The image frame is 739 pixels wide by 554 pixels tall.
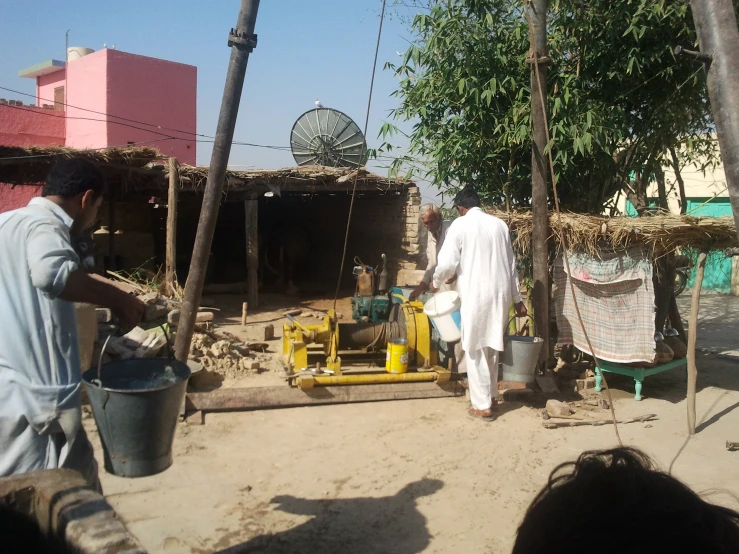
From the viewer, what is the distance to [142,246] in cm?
1417

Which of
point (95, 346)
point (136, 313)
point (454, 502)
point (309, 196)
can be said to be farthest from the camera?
point (309, 196)

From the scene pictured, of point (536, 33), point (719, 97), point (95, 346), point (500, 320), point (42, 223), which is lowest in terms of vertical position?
point (95, 346)

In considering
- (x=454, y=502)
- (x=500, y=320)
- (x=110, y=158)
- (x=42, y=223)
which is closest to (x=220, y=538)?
(x=454, y=502)

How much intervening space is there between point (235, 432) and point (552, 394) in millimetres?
3217

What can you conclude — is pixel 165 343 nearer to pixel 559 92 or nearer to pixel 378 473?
pixel 378 473

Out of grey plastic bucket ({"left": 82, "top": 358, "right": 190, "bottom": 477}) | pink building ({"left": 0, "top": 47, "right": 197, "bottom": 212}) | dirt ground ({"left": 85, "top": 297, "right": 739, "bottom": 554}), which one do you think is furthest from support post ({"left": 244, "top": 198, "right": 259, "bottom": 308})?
grey plastic bucket ({"left": 82, "top": 358, "right": 190, "bottom": 477})

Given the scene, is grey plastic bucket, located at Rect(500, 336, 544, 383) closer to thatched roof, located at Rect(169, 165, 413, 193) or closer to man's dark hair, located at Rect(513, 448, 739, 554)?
man's dark hair, located at Rect(513, 448, 739, 554)

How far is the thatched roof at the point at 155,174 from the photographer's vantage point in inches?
385

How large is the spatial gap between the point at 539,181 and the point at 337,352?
107 inches

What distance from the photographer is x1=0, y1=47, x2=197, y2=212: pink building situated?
63.1ft

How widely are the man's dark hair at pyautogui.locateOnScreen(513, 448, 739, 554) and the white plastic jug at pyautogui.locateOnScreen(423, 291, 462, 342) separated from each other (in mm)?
5534

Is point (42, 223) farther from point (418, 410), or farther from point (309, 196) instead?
point (309, 196)

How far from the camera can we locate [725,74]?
2004mm

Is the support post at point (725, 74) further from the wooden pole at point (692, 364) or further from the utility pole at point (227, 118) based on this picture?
the wooden pole at point (692, 364)
